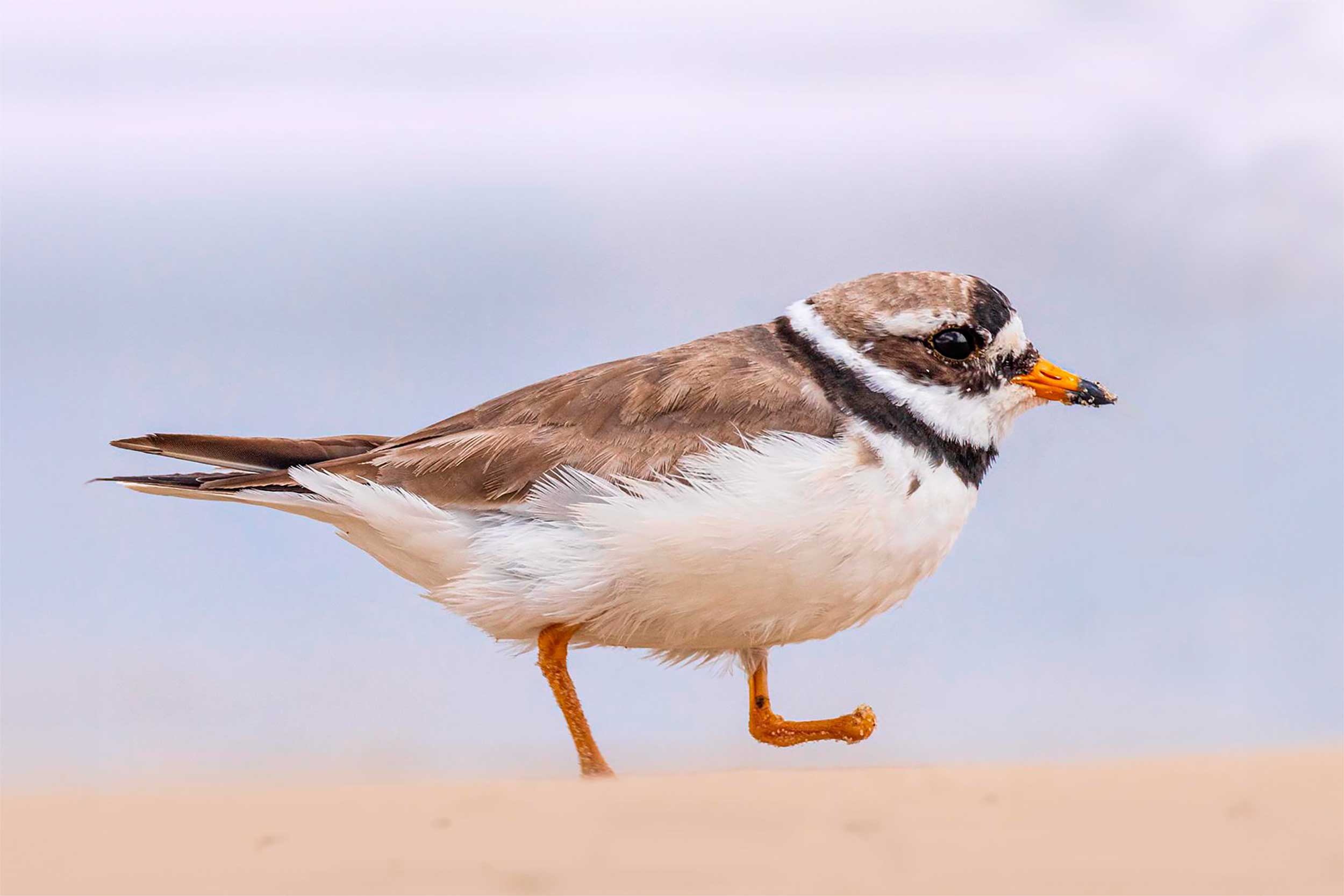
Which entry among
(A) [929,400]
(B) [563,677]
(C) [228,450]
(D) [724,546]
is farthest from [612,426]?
(C) [228,450]

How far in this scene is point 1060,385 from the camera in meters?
5.03

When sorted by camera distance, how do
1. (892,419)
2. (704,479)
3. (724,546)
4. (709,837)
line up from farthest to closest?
1. (892,419)
2. (704,479)
3. (724,546)
4. (709,837)

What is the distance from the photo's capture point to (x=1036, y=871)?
3445mm

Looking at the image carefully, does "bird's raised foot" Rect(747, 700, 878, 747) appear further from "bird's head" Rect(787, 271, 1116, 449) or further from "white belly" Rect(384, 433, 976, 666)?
"bird's head" Rect(787, 271, 1116, 449)

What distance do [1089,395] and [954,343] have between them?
0.61m

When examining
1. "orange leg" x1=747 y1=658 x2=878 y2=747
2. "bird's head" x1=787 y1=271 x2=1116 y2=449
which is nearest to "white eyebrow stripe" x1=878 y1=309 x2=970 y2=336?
"bird's head" x1=787 y1=271 x2=1116 y2=449

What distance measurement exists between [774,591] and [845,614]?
0.34 metres

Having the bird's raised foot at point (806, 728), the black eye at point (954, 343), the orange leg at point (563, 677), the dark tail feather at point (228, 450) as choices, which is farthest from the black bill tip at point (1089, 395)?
the dark tail feather at point (228, 450)

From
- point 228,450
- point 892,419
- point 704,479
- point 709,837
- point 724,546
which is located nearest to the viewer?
point 709,837

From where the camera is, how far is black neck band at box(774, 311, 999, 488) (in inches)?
189

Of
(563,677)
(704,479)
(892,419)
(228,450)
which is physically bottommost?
(563,677)

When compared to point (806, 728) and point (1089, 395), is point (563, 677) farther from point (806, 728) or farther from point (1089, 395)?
point (1089, 395)

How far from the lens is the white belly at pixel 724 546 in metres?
4.54

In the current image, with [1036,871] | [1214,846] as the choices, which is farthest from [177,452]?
[1214,846]
